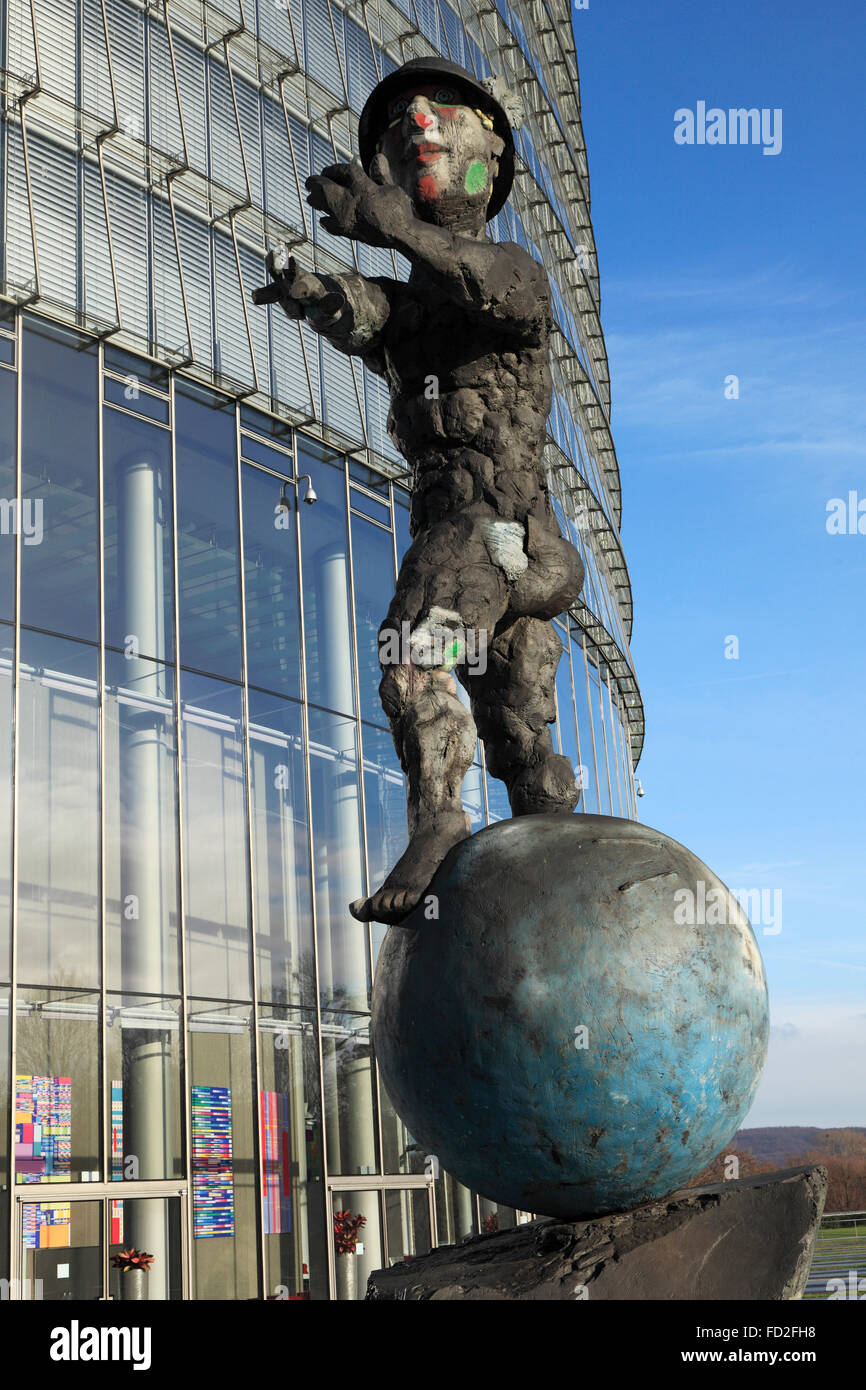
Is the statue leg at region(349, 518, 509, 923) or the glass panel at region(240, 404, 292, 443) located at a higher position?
the glass panel at region(240, 404, 292, 443)

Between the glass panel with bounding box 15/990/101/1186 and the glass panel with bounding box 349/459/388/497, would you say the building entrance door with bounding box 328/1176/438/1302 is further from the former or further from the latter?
the glass panel with bounding box 349/459/388/497

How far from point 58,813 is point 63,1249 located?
162 inches

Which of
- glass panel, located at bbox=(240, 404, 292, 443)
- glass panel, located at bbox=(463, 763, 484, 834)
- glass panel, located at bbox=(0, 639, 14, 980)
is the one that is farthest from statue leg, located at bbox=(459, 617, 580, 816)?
glass panel, located at bbox=(463, 763, 484, 834)

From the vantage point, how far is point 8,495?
1318cm

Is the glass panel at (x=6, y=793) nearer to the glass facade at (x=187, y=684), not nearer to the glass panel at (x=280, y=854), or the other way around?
the glass facade at (x=187, y=684)

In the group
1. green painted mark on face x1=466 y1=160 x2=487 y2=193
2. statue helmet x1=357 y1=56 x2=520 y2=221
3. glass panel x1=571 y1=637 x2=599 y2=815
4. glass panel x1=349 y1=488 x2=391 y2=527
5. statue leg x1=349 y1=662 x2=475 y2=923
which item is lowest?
statue leg x1=349 y1=662 x2=475 y2=923

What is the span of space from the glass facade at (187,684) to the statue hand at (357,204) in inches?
319

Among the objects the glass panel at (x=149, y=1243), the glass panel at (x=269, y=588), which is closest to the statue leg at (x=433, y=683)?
the glass panel at (x=149, y=1243)

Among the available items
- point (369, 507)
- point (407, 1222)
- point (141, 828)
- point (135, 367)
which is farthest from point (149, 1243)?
point (369, 507)

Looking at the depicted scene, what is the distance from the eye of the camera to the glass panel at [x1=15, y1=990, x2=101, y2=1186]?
1194 centimetres

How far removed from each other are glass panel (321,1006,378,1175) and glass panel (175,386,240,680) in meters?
4.44

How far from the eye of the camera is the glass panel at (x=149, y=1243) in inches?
482
